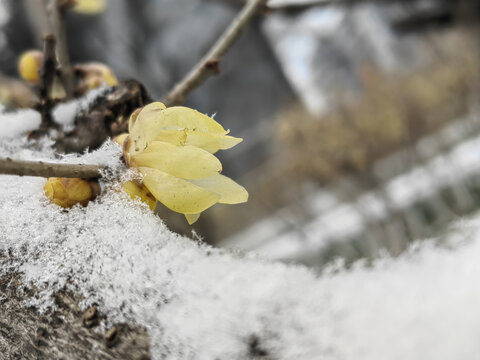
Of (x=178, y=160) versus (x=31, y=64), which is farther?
(x=31, y=64)

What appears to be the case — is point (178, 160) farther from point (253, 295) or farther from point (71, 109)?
point (71, 109)

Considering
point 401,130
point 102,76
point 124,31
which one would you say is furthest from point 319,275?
point 124,31

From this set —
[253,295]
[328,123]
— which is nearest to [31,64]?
[253,295]

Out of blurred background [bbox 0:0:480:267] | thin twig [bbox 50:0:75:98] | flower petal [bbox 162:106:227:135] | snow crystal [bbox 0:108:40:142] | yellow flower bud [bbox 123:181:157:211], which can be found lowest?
yellow flower bud [bbox 123:181:157:211]

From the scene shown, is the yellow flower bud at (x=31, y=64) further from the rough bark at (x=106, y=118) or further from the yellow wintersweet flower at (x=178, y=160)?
the yellow wintersweet flower at (x=178, y=160)

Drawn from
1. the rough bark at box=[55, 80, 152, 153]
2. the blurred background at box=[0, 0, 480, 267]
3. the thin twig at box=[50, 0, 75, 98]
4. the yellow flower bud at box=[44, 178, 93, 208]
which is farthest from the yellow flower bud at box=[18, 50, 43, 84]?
the blurred background at box=[0, 0, 480, 267]

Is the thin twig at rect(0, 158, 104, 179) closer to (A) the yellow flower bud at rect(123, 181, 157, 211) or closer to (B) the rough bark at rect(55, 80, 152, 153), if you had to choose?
(A) the yellow flower bud at rect(123, 181, 157, 211)

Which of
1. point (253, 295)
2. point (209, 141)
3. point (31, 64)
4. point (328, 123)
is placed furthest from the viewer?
point (328, 123)

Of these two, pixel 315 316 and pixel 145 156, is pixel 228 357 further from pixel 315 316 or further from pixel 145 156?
pixel 145 156
